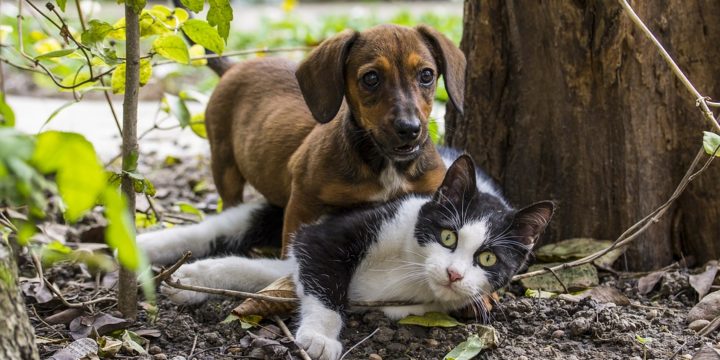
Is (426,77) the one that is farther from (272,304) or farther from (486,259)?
(272,304)

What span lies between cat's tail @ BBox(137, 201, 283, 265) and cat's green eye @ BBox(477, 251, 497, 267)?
4.71 feet

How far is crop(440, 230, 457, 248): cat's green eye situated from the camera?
311 centimetres

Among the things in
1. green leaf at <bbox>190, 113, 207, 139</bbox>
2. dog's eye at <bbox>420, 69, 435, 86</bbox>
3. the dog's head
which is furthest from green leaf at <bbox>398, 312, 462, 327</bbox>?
green leaf at <bbox>190, 113, 207, 139</bbox>

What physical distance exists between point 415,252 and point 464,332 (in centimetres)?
39

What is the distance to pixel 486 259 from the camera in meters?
3.11

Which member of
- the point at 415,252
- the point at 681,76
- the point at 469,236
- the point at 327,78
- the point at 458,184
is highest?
the point at 681,76

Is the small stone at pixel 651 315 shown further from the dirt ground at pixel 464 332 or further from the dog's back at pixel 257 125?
the dog's back at pixel 257 125

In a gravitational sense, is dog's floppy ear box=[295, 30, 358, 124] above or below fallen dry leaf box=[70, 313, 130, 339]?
above

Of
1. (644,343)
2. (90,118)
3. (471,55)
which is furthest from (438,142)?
(90,118)

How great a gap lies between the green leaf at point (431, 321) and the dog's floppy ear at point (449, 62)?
2.95ft

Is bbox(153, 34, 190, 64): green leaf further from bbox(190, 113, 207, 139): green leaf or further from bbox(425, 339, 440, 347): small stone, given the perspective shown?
bbox(190, 113, 207, 139): green leaf

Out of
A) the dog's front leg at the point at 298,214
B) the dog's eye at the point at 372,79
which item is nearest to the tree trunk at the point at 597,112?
the dog's eye at the point at 372,79

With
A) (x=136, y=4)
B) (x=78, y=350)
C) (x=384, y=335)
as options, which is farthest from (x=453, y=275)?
(x=136, y=4)

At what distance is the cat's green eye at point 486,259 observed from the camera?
10.2ft
